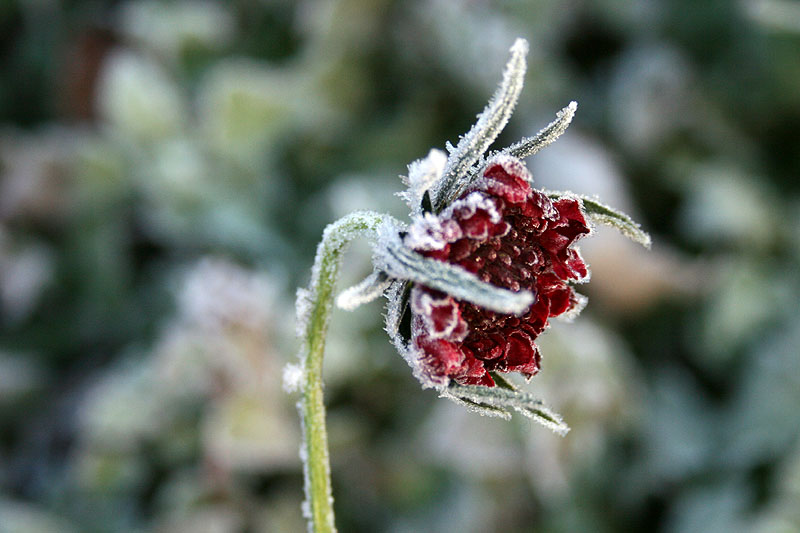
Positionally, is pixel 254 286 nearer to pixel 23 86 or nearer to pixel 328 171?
pixel 328 171

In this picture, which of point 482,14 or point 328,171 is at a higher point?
point 482,14

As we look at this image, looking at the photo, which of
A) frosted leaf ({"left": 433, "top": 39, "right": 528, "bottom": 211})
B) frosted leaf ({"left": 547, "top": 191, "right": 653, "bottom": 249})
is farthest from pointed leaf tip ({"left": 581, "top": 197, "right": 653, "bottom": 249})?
frosted leaf ({"left": 433, "top": 39, "right": 528, "bottom": 211})

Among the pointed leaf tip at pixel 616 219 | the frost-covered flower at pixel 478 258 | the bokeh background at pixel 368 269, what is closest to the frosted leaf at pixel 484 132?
the frost-covered flower at pixel 478 258

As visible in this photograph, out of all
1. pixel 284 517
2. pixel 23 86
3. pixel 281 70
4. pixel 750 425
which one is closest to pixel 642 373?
pixel 750 425

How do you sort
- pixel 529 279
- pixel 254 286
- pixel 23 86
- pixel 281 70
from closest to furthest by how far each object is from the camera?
1. pixel 529 279
2. pixel 254 286
3. pixel 281 70
4. pixel 23 86

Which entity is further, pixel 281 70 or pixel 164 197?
pixel 281 70

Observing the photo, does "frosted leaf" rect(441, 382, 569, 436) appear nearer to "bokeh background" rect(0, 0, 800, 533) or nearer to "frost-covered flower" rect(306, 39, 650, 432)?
"frost-covered flower" rect(306, 39, 650, 432)

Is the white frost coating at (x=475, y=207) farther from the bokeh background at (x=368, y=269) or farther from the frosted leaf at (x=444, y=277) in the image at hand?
the bokeh background at (x=368, y=269)
